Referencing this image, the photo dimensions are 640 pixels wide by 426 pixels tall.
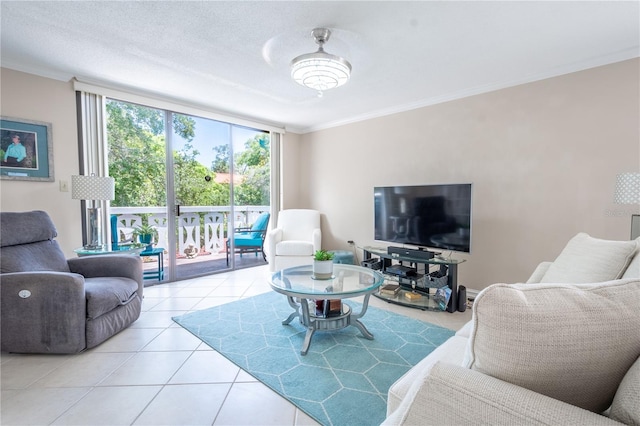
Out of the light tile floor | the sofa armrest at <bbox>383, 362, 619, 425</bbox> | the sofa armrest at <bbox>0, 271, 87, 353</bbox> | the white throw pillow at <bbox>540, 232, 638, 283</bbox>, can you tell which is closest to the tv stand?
the white throw pillow at <bbox>540, 232, 638, 283</bbox>

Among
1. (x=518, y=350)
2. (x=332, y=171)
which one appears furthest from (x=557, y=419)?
(x=332, y=171)

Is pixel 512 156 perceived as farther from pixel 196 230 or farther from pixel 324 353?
pixel 196 230

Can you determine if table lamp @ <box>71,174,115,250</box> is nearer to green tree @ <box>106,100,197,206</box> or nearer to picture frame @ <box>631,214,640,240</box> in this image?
green tree @ <box>106,100,197,206</box>

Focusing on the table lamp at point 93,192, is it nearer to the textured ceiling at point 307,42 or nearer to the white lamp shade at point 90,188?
the white lamp shade at point 90,188

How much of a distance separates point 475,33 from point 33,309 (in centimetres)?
364

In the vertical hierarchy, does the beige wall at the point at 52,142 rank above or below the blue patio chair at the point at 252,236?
above

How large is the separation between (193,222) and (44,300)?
252cm

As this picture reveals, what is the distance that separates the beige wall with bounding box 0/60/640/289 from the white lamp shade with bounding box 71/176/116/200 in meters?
0.46

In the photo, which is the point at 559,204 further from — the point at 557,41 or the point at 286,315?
the point at 286,315

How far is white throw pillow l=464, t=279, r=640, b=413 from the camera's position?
1.97ft

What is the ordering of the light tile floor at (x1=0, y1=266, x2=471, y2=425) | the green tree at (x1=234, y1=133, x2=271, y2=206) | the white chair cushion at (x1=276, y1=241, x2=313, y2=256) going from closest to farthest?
the light tile floor at (x1=0, y1=266, x2=471, y2=425) < the white chair cushion at (x1=276, y1=241, x2=313, y2=256) < the green tree at (x1=234, y1=133, x2=271, y2=206)

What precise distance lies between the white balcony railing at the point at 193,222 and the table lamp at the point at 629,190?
4.18 meters

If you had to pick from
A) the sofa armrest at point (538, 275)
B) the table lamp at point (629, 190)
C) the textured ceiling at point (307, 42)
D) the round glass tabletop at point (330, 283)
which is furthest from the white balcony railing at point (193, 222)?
the table lamp at point (629, 190)

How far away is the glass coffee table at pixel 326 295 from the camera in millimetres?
2078
